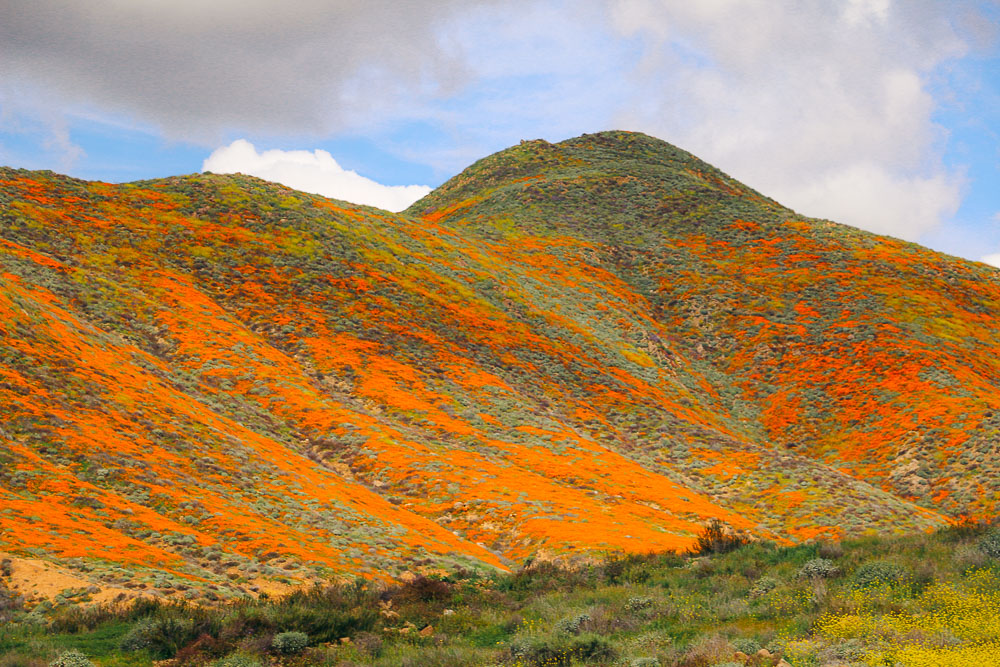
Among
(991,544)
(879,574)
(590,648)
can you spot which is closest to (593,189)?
(991,544)

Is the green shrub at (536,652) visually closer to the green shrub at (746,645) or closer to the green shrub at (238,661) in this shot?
the green shrub at (746,645)

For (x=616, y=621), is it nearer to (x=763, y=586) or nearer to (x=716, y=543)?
(x=763, y=586)

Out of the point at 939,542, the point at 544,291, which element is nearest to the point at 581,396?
the point at 544,291

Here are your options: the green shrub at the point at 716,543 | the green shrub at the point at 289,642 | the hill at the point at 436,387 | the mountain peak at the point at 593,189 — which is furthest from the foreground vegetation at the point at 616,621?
the mountain peak at the point at 593,189

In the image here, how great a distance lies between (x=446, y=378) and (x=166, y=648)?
24.0m

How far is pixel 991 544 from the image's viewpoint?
43.0 ft

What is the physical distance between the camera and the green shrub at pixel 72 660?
31.5 feet

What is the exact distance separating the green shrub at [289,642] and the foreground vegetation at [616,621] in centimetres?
2

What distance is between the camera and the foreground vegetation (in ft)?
32.6

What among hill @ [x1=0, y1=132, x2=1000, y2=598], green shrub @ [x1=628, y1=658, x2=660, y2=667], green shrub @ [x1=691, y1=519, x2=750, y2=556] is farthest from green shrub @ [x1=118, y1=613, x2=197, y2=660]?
green shrub @ [x1=691, y1=519, x2=750, y2=556]

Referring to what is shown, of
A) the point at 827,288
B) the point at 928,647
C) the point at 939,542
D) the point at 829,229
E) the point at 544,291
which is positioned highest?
the point at 829,229

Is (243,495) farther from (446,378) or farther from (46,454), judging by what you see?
(446,378)

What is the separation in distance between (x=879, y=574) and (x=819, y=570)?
1.57 meters

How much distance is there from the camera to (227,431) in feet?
77.7
